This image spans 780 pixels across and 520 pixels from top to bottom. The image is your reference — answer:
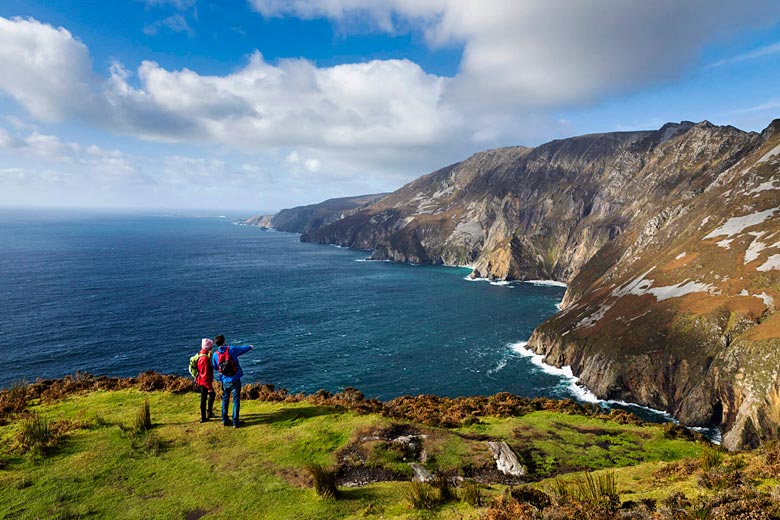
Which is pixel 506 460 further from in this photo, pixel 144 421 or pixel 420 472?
pixel 144 421

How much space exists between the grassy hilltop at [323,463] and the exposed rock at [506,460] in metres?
0.34

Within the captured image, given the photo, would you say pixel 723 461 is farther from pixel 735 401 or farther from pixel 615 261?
pixel 615 261

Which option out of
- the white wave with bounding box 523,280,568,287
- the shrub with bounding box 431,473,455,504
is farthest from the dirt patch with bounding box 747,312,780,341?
the white wave with bounding box 523,280,568,287

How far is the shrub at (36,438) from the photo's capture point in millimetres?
13711

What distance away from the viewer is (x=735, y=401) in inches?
2079

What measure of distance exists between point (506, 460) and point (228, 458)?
11.6 m

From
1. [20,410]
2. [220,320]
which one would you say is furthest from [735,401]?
[220,320]

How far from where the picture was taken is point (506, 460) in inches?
695

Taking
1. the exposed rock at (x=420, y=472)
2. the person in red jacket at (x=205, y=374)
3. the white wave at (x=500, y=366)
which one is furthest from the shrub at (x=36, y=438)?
the white wave at (x=500, y=366)

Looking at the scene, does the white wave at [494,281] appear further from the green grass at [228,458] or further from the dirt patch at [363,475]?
the dirt patch at [363,475]

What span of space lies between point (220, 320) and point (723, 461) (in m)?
102

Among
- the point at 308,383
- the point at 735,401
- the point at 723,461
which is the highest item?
the point at 723,461

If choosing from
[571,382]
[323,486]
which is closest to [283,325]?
[571,382]

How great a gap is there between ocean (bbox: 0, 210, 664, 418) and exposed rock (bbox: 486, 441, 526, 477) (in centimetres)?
4876
